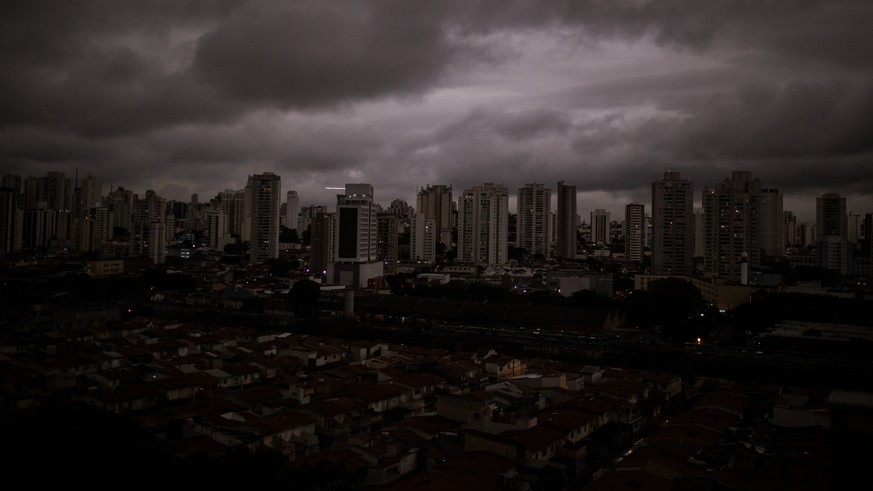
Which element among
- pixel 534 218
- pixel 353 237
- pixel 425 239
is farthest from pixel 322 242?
pixel 534 218

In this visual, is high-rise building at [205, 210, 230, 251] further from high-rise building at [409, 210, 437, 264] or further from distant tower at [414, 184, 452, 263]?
high-rise building at [409, 210, 437, 264]

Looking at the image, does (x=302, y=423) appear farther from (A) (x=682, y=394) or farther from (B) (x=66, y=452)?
(A) (x=682, y=394)

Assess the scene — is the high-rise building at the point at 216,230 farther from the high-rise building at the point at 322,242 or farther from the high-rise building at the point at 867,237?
the high-rise building at the point at 867,237

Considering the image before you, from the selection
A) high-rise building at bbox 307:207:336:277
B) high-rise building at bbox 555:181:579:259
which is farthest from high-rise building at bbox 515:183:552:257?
high-rise building at bbox 307:207:336:277

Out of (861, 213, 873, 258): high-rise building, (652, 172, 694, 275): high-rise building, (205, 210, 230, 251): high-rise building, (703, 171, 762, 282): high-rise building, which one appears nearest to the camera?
(703, 171, 762, 282): high-rise building

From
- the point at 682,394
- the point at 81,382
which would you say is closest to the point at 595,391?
the point at 682,394

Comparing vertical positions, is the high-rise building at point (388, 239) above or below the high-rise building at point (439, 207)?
below

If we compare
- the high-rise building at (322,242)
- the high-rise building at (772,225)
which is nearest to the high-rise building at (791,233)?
the high-rise building at (772,225)
